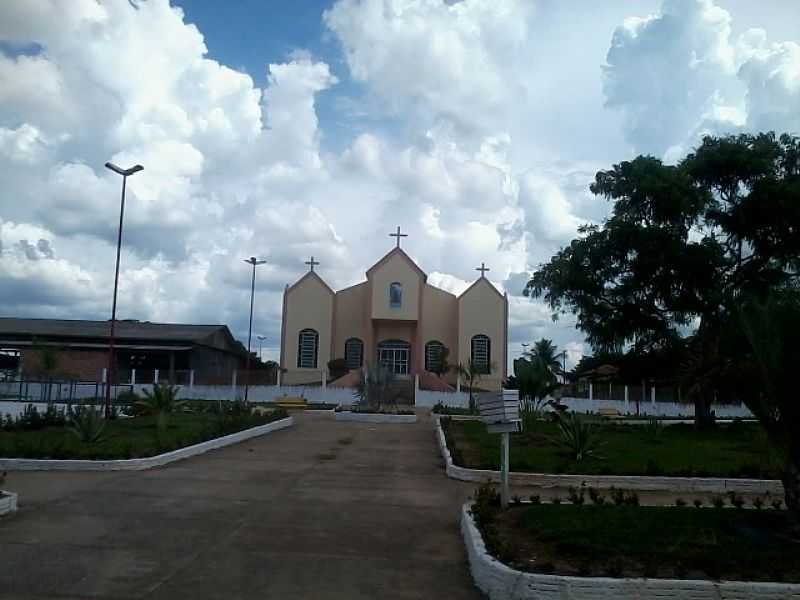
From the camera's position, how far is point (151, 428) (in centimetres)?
2069

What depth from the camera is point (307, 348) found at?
5241cm

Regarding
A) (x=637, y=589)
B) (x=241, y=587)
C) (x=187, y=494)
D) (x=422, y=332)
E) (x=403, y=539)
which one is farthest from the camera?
(x=422, y=332)

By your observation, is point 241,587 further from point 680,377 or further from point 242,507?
point 680,377

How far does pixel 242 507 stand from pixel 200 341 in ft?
121

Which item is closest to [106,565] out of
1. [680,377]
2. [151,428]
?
[680,377]

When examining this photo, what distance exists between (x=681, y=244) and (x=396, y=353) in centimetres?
2997

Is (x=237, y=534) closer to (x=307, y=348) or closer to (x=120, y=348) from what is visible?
(x=120, y=348)

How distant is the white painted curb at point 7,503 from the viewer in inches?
366

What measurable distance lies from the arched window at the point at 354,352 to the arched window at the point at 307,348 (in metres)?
2.09

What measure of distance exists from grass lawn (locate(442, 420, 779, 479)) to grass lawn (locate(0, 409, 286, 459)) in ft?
18.6

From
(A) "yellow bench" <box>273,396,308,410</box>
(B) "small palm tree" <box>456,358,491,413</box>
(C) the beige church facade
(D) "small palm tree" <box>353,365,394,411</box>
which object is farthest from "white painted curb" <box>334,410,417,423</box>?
(C) the beige church facade

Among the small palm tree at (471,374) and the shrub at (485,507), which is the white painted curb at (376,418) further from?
the shrub at (485,507)

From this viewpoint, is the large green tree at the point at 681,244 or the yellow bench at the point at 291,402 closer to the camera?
the large green tree at the point at 681,244

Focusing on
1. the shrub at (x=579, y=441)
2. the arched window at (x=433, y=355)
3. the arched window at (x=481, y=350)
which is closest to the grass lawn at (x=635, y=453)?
the shrub at (x=579, y=441)
